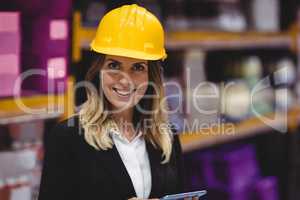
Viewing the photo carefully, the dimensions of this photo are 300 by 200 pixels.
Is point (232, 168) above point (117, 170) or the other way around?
the other way around

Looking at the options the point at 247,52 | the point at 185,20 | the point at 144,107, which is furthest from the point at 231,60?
the point at 144,107

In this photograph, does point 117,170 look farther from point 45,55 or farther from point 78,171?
point 45,55

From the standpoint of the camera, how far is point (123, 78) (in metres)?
1.33

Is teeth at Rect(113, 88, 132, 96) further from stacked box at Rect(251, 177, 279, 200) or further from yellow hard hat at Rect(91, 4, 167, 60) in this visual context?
stacked box at Rect(251, 177, 279, 200)

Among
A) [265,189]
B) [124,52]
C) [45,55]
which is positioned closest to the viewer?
[124,52]

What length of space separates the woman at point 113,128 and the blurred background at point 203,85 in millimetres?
118

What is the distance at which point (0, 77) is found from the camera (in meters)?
1.45

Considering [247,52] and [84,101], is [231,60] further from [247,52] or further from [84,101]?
[84,101]

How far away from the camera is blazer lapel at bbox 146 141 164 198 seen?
4.57 feet

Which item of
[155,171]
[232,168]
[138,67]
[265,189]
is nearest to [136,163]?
[155,171]

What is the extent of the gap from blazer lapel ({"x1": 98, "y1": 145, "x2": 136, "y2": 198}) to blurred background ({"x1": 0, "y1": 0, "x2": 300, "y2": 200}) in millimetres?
246

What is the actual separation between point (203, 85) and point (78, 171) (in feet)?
3.30

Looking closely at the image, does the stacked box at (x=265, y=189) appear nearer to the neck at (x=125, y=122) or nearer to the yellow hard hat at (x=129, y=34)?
the neck at (x=125, y=122)

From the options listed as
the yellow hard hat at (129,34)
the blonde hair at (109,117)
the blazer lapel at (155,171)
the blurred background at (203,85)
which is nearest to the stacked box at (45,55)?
the blurred background at (203,85)
